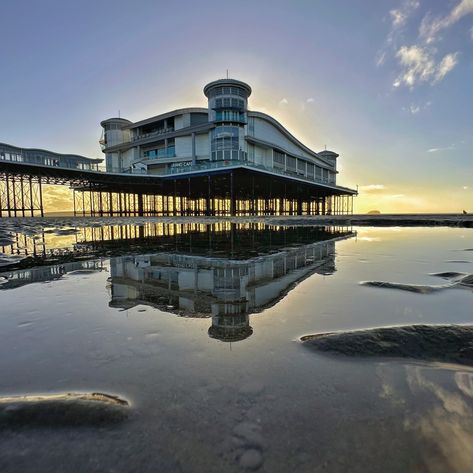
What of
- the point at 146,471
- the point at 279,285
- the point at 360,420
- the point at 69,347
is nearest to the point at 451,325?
the point at 360,420

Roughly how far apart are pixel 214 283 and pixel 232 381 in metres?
3.32

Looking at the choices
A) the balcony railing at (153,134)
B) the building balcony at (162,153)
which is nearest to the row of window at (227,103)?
the building balcony at (162,153)

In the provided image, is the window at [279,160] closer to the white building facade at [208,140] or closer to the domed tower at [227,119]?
the white building facade at [208,140]

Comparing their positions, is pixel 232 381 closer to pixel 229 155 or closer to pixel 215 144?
pixel 229 155

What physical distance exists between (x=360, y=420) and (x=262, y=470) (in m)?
0.75

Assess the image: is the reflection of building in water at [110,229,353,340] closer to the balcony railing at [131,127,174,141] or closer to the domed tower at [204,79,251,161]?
the domed tower at [204,79,251,161]

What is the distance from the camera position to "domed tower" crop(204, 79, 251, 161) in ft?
158

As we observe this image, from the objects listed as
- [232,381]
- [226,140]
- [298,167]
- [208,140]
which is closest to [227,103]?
[226,140]

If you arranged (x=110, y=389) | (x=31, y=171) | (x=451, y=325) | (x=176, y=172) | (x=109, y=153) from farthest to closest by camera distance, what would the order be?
1. (x=109, y=153)
2. (x=176, y=172)
3. (x=31, y=171)
4. (x=451, y=325)
5. (x=110, y=389)

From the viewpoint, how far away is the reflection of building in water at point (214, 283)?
13.3 feet

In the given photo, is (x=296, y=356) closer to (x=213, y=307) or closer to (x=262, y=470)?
(x=262, y=470)

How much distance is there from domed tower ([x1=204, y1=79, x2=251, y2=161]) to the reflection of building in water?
41.9m

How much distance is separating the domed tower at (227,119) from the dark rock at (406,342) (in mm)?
46569

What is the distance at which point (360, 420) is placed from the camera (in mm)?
1911
